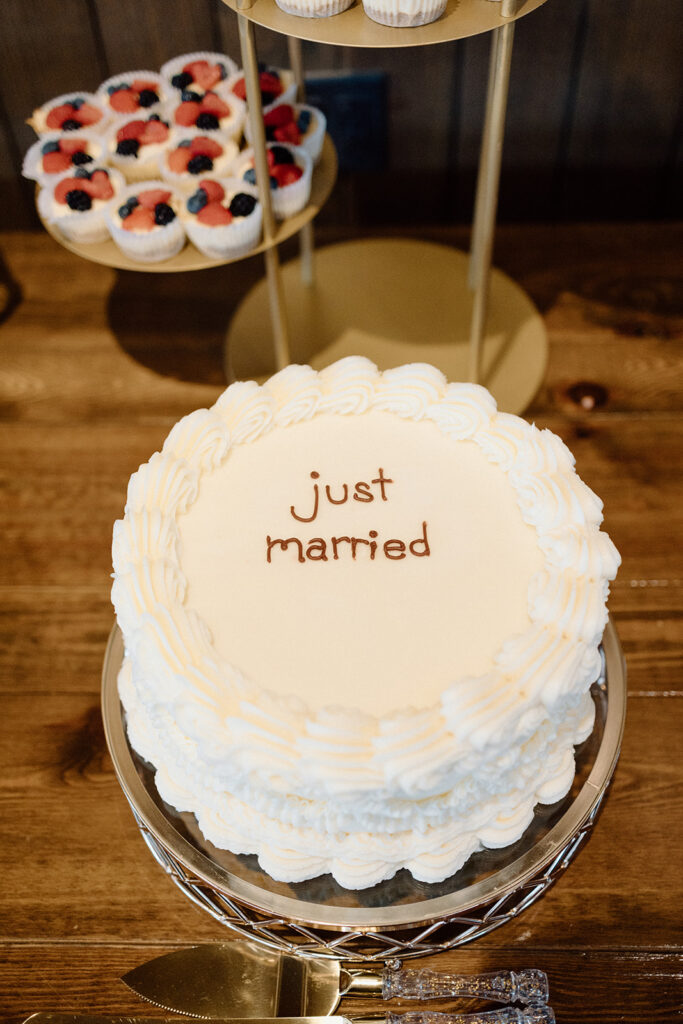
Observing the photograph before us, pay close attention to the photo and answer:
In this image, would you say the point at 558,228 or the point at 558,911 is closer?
the point at 558,911

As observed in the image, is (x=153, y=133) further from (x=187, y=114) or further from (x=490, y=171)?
(x=490, y=171)

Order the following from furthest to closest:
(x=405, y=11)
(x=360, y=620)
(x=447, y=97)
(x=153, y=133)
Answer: (x=447, y=97), (x=153, y=133), (x=405, y=11), (x=360, y=620)

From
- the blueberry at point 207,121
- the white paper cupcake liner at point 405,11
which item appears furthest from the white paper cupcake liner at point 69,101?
the white paper cupcake liner at point 405,11

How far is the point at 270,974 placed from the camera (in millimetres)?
1169

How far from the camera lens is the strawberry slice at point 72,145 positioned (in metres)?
1.78

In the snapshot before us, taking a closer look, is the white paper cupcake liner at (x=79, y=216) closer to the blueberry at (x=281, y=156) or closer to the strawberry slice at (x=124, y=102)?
the strawberry slice at (x=124, y=102)

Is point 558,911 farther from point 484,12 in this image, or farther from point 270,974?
point 484,12

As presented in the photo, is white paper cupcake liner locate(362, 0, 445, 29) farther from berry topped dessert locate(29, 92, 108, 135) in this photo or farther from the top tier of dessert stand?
berry topped dessert locate(29, 92, 108, 135)

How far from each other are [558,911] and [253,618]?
63 centimetres

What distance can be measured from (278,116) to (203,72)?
0.67ft

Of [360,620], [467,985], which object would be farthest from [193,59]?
[467,985]

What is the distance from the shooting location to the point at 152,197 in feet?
5.49

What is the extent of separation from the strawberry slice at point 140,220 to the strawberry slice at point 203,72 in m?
Answer: 0.39

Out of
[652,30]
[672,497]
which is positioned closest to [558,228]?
[652,30]
